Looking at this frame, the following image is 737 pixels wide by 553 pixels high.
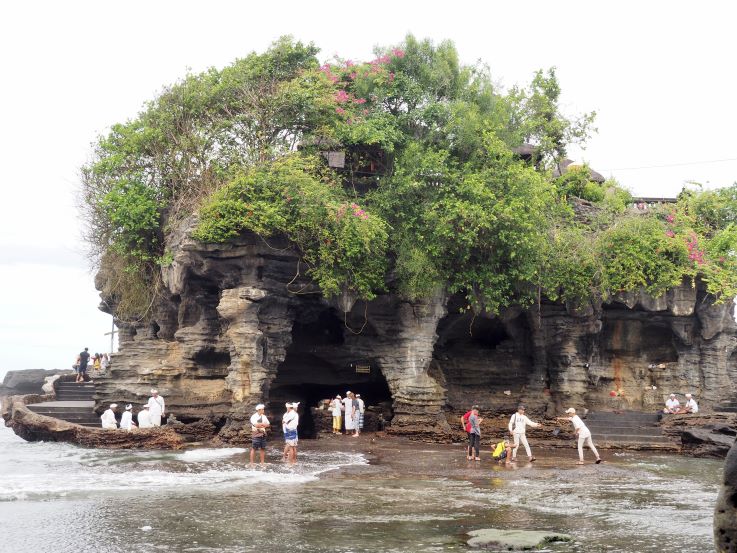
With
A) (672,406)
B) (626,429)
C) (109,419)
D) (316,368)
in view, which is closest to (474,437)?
(626,429)

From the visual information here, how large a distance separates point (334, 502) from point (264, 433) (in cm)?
538

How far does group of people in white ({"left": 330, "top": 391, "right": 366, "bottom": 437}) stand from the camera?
2609cm

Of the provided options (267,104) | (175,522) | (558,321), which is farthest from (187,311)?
(175,522)

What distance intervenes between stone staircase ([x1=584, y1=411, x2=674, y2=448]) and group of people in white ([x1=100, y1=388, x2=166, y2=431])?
13898mm

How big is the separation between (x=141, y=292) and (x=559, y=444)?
15.4m

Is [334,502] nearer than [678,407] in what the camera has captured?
Yes

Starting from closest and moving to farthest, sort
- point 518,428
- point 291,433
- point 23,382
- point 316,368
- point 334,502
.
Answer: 1. point 334,502
2. point 291,433
3. point 518,428
4. point 316,368
5. point 23,382

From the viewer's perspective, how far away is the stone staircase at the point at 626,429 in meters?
25.9

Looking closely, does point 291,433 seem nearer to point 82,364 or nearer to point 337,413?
point 337,413

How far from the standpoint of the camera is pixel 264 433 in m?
19.8

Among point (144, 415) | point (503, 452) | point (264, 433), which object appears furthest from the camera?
point (144, 415)

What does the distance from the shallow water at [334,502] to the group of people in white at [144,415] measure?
2.11 meters

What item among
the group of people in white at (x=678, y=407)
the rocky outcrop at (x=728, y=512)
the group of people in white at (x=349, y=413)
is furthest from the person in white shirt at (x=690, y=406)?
the rocky outcrop at (x=728, y=512)

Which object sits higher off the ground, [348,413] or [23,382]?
[23,382]
